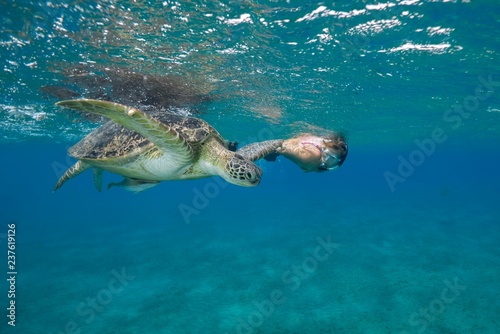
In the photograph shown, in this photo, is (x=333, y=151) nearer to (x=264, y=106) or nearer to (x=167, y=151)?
(x=167, y=151)

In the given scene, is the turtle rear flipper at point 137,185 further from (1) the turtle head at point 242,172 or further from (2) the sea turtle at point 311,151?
(1) the turtle head at point 242,172

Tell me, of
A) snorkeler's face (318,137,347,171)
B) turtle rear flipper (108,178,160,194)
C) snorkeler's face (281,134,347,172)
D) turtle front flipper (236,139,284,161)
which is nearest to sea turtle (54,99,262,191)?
turtle rear flipper (108,178,160,194)

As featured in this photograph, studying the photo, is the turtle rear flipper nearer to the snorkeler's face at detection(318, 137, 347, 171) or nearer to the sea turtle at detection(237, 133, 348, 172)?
the sea turtle at detection(237, 133, 348, 172)

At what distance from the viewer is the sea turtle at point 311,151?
5.57 metres

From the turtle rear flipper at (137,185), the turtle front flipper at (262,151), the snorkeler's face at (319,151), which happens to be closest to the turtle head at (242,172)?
the turtle front flipper at (262,151)

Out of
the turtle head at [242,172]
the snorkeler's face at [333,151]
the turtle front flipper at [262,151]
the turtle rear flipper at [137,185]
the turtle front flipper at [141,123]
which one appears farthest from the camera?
the turtle rear flipper at [137,185]

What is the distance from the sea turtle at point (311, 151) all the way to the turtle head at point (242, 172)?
874 millimetres

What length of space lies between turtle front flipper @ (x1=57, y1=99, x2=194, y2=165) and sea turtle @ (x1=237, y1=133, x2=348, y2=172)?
4.86 feet

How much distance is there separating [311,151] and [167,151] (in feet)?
9.86

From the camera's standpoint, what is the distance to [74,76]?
31.4 feet

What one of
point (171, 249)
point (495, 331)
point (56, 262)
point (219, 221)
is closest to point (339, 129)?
point (219, 221)

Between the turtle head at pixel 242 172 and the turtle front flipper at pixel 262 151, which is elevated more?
the turtle head at pixel 242 172

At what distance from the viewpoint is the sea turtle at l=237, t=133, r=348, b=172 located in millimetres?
5570

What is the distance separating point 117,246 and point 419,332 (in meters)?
14.9
